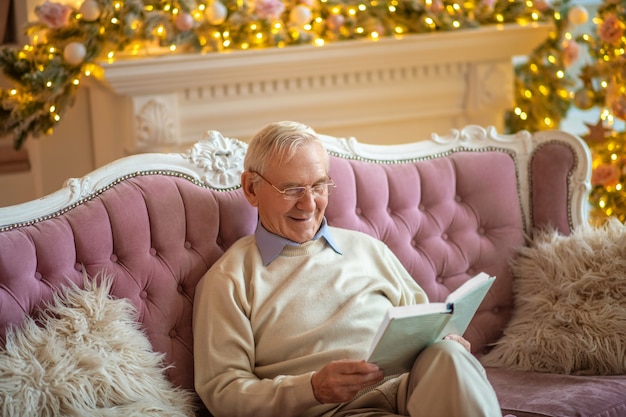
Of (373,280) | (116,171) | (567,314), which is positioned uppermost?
(116,171)

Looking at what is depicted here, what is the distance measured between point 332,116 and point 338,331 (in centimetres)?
176

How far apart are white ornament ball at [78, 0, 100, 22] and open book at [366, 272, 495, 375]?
1.78 meters

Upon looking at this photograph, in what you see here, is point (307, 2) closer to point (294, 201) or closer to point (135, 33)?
point (135, 33)

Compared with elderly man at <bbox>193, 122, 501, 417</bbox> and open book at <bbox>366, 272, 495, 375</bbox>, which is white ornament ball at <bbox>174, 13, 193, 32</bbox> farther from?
open book at <bbox>366, 272, 495, 375</bbox>

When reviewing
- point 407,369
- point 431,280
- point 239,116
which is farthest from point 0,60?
point 407,369

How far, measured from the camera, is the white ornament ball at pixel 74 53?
3258 millimetres

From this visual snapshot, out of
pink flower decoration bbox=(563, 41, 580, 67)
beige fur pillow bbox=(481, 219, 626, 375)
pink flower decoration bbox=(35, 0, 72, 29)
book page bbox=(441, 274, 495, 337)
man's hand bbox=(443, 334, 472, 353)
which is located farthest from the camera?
pink flower decoration bbox=(563, 41, 580, 67)

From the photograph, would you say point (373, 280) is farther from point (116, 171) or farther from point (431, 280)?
point (116, 171)

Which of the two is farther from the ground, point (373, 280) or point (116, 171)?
point (116, 171)

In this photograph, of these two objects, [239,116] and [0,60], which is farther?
[239,116]

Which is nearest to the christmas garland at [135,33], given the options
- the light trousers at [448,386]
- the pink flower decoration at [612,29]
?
the pink flower decoration at [612,29]

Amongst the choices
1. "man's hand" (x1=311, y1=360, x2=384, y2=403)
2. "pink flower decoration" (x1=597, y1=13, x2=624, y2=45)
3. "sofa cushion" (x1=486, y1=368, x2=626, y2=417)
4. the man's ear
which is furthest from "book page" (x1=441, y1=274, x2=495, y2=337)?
"pink flower decoration" (x1=597, y1=13, x2=624, y2=45)

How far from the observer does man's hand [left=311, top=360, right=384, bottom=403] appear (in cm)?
205

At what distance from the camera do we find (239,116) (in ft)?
12.3
